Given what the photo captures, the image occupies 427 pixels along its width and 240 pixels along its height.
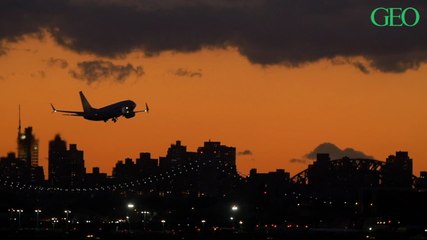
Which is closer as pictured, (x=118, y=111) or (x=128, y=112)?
(x=128, y=112)

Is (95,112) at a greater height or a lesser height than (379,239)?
greater

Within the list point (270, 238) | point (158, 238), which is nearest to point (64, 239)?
point (158, 238)

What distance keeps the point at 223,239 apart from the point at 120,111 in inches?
1042

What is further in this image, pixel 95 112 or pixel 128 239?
pixel 95 112

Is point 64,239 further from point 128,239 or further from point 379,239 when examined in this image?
point 379,239

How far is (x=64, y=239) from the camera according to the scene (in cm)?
17538

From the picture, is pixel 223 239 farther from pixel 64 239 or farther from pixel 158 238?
pixel 64 239

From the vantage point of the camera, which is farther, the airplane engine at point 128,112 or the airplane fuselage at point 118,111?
the airplane fuselage at point 118,111

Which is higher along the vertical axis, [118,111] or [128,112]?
[118,111]

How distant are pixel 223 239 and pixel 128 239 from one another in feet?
51.0

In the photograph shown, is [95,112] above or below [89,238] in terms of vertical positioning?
above

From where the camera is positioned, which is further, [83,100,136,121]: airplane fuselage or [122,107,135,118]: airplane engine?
[83,100,136,121]: airplane fuselage

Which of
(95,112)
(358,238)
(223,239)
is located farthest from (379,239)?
(95,112)

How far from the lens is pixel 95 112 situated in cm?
18900
